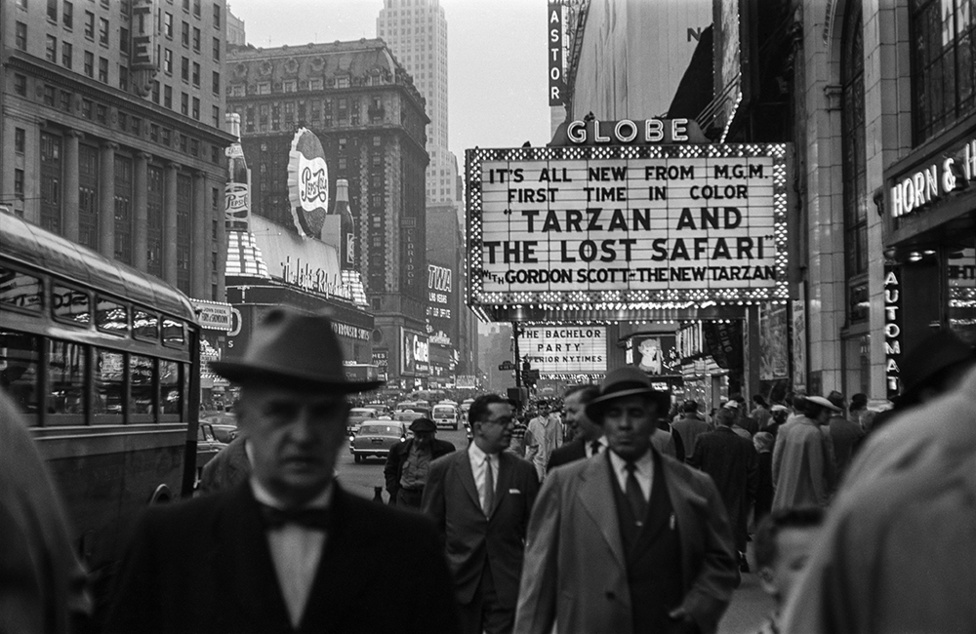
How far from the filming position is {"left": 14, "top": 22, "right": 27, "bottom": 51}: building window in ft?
251

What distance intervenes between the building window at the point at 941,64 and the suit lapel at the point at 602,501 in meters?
12.4

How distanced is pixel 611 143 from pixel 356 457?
1912 centimetres

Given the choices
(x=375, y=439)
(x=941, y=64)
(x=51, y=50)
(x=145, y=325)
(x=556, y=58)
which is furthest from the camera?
(x=556, y=58)

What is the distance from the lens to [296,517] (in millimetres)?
2990

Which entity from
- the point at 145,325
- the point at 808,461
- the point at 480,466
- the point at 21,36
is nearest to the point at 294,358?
the point at 480,466

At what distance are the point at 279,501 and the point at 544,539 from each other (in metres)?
2.77

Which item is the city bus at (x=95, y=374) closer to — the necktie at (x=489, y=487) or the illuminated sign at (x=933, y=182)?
the necktie at (x=489, y=487)

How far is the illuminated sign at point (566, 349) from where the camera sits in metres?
54.2

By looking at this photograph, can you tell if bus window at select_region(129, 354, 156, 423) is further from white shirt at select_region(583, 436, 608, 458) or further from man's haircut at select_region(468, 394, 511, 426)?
man's haircut at select_region(468, 394, 511, 426)

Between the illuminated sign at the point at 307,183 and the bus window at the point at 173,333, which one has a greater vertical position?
the illuminated sign at the point at 307,183

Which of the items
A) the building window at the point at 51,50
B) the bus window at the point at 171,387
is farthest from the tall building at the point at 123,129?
the bus window at the point at 171,387

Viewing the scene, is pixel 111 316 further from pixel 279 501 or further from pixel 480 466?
pixel 279 501

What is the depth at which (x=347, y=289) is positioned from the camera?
16500 cm

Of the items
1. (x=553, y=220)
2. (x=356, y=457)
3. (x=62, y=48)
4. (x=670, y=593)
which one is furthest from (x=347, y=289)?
(x=670, y=593)
